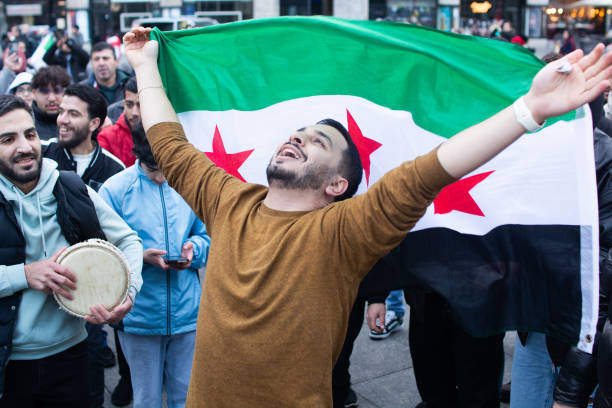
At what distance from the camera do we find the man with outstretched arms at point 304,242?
1.84 m

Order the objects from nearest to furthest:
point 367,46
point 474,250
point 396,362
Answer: point 474,250 < point 367,46 < point 396,362

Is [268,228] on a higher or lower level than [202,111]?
lower

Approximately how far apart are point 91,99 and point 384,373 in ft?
9.43

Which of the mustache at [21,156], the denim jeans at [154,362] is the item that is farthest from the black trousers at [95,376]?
the mustache at [21,156]

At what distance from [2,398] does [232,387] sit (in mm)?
1356

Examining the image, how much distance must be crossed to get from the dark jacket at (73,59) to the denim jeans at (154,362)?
7.79 m

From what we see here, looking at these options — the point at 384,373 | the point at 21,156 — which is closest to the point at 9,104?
the point at 21,156

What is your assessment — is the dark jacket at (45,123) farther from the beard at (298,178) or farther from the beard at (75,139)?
the beard at (298,178)

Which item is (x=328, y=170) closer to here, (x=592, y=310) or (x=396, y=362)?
(x=592, y=310)

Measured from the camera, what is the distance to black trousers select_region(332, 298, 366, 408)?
379 centimetres

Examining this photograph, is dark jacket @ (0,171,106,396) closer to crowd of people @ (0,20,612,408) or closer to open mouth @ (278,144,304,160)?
crowd of people @ (0,20,612,408)

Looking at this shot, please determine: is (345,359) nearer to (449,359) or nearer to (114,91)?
(449,359)

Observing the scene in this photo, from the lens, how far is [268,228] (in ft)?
7.23

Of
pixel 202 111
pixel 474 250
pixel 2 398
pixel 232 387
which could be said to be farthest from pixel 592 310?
pixel 2 398
